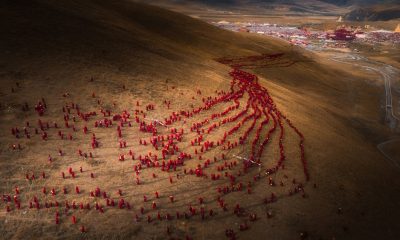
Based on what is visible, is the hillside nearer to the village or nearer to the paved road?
the paved road

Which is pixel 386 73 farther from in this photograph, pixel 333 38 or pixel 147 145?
pixel 147 145

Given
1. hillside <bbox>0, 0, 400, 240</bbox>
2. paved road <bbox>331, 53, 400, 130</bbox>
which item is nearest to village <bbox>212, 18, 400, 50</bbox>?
paved road <bbox>331, 53, 400, 130</bbox>

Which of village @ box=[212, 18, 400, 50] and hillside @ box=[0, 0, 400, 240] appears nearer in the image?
hillside @ box=[0, 0, 400, 240]

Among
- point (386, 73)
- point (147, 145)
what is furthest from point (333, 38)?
point (147, 145)

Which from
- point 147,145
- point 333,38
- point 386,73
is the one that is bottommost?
point 386,73

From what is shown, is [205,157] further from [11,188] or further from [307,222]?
[11,188]

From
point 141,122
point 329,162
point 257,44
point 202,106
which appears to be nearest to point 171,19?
point 257,44

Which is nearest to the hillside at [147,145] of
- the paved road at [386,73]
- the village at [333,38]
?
the paved road at [386,73]

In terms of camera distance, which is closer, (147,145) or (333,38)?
(147,145)
